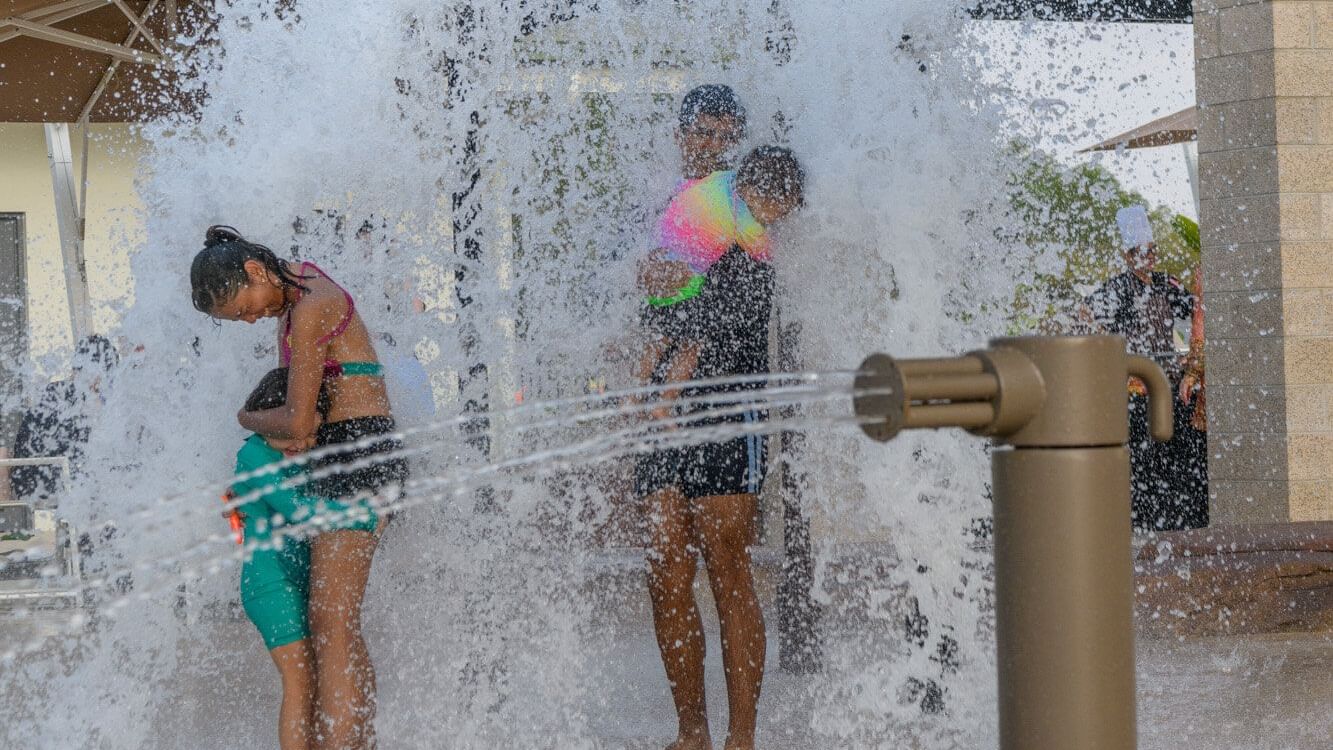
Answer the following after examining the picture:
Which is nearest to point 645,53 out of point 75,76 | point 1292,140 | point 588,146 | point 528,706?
point 588,146

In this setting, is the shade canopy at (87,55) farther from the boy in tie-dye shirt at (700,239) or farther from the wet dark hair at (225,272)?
the boy in tie-dye shirt at (700,239)

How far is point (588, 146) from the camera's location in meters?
4.68

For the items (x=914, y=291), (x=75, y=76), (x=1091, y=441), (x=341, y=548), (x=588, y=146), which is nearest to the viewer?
(x=1091, y=441)

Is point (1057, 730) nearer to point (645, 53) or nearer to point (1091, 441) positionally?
point (1091, 441)

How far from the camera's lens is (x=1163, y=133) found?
8.01 metres

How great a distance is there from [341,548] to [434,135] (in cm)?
190

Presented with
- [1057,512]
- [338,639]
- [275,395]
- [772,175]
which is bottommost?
[338,639]

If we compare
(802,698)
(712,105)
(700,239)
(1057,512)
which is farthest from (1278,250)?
(1057,512)

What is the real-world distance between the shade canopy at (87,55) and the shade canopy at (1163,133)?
16.2 ft

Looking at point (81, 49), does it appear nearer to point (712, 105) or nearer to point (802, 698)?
point (712, 105)

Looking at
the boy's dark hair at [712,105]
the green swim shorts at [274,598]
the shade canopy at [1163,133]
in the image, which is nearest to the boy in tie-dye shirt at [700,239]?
the boy's dark hair at [712,105]

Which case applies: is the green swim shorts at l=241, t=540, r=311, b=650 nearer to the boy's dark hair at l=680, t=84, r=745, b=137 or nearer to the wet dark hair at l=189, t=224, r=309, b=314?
the wet dark hair at l=189, t=224, r=309, b=314

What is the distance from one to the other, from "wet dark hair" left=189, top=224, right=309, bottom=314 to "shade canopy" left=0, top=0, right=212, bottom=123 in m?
3.37

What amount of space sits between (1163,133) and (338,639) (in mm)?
6418
